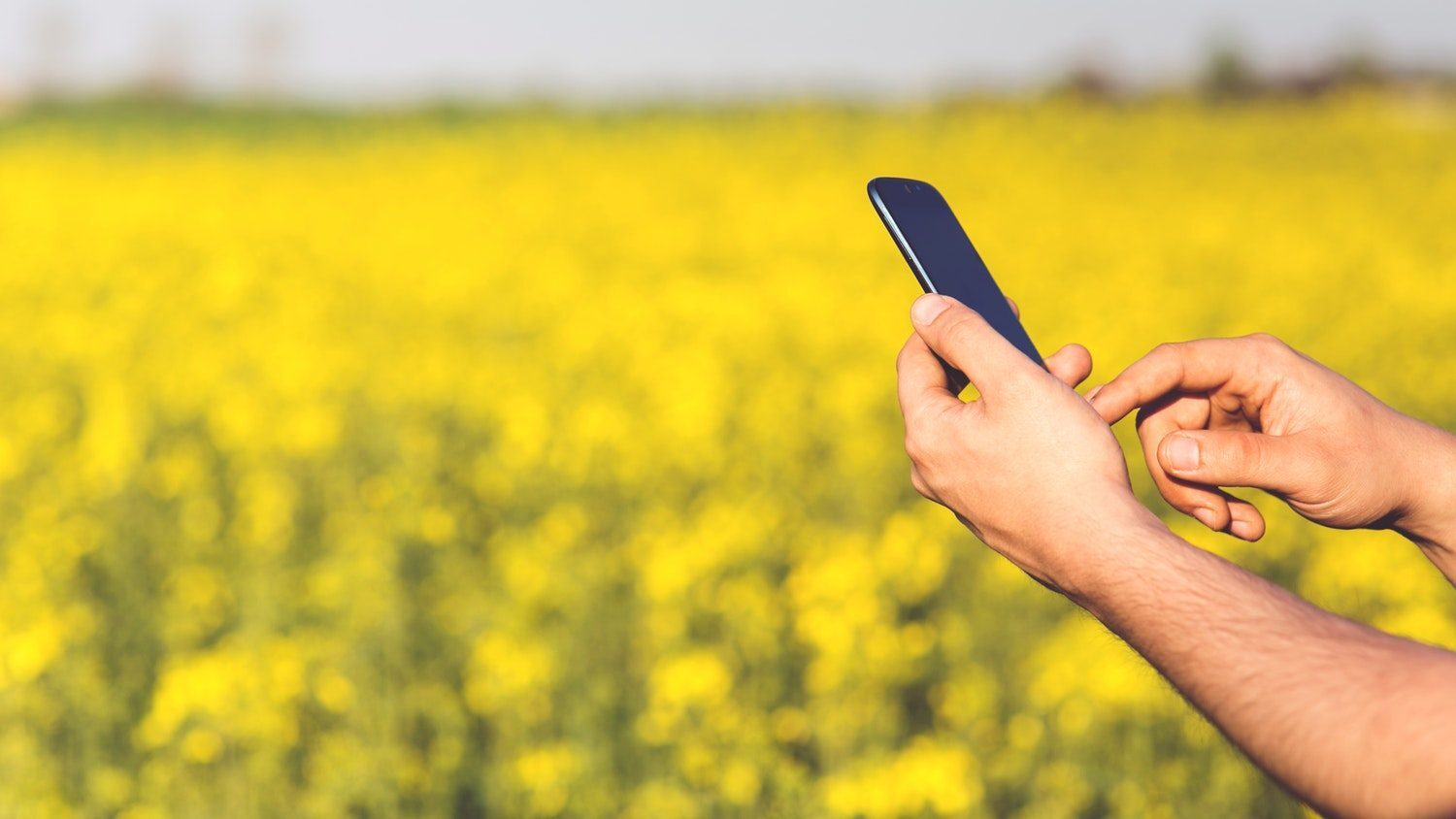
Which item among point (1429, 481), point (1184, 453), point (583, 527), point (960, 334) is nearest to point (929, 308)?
point (960, 334)

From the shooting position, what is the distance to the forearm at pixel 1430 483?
1.30 m

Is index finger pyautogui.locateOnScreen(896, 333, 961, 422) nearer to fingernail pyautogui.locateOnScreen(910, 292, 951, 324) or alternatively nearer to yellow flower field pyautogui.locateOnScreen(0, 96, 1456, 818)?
fingernail pyautogui.locateOnScreen(910, 292, 951, 324)

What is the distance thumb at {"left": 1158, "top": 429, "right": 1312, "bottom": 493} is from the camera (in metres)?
1.18

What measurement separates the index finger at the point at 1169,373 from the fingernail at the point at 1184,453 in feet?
0.45

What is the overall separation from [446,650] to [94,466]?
1475 mm

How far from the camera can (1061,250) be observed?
27.5ft

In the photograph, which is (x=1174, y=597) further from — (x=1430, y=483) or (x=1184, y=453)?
(x=1430, y=483)

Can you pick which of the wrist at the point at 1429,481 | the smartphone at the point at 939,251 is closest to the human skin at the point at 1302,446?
the wrist at the point at 1429,481

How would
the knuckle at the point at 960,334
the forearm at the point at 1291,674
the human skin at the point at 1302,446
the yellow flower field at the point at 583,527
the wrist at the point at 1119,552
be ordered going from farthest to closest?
the yellow flower field at the point at 583,527 < the human skin at the point at 1302,446 < the knuckle at the point at 960,334 < the wrist at the point at 1119,552 < the forearm at the point at 1291,674

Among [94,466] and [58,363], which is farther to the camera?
[58,363]

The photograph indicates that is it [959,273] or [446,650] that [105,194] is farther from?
[959,273]

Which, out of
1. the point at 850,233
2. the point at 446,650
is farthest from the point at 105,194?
the point at 446,650

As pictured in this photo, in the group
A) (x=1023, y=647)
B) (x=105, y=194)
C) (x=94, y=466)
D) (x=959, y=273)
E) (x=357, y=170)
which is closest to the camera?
(x=959, y=273)

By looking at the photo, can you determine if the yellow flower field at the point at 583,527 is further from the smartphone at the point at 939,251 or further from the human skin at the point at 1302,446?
the smartphone at the point at 939,251
